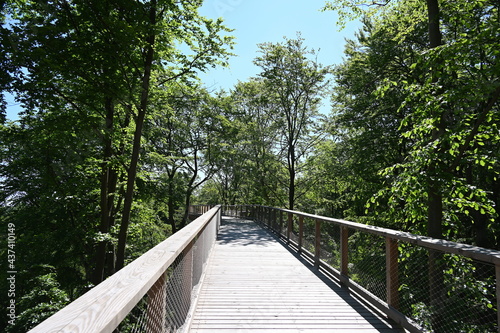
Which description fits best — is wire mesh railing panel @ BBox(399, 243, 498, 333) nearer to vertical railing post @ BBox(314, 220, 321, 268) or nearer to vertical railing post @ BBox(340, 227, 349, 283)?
vertical railing post @ BBox(340, 227, 349, 283)

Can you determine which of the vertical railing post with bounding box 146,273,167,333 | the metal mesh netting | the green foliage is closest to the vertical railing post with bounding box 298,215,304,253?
the metal mesh netting

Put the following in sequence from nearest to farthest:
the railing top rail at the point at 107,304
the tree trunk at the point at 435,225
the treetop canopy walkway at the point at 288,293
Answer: the railing top rail at the point at 107,304 → the treetop canopy walkway at the point at 288,293 → the tree trunk at the point at 435,225

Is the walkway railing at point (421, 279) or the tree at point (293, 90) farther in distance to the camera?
the tree at point (293, 90)

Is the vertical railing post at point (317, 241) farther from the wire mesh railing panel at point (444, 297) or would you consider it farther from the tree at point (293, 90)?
the tree at point (293, 90)

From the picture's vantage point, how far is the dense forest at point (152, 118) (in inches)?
198

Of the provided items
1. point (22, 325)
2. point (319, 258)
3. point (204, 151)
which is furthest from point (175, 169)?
point (319, 258)

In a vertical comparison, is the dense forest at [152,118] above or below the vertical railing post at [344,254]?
above

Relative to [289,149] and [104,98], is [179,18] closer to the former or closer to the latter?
[104,98]

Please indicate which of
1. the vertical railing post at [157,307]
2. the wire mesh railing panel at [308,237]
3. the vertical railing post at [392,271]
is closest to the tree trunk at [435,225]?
the vertical railing post at [392,271]

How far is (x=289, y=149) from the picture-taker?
901 inches

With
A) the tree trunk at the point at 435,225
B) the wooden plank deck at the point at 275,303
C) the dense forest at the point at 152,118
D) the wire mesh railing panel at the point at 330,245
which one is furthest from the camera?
the wire mesh railing panel at the point at 330,245

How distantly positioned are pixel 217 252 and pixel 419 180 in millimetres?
5798

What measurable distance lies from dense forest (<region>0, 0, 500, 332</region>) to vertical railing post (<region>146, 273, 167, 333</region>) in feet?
13.0

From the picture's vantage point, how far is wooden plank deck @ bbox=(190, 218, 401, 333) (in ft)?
11.8
